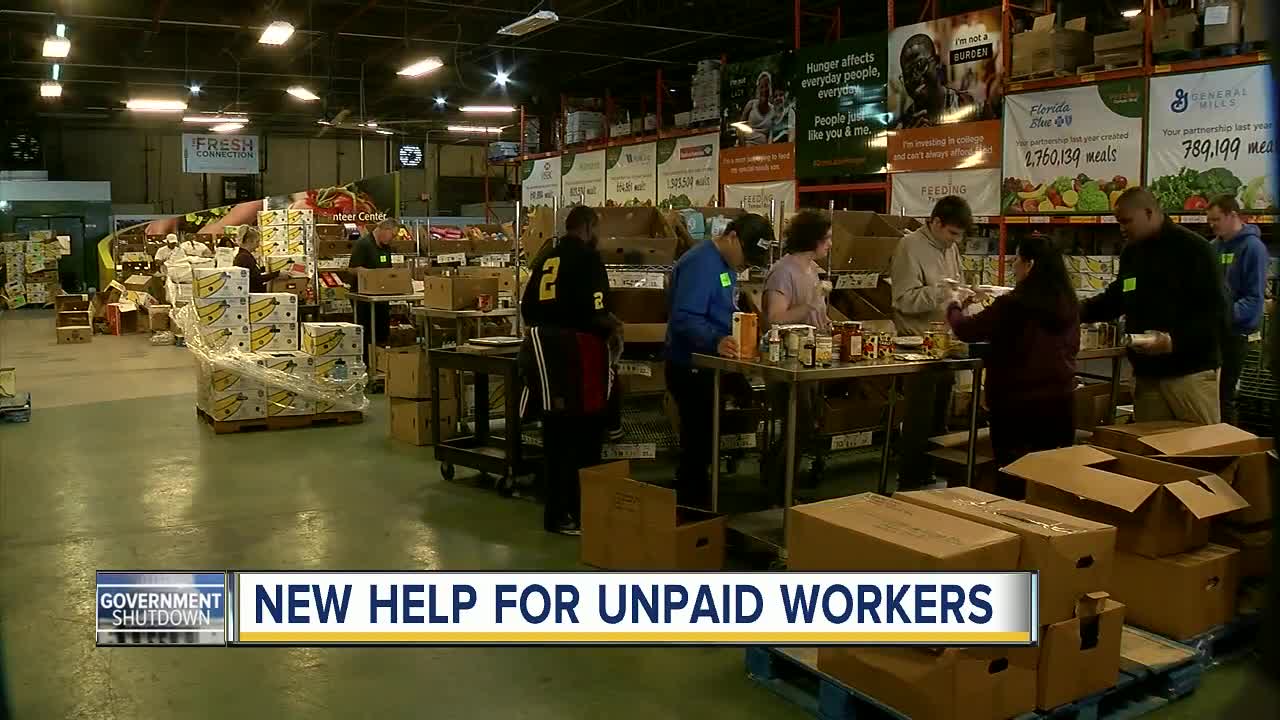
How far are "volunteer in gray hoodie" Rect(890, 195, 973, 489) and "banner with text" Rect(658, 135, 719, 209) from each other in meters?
7.45

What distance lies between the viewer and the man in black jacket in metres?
4.68

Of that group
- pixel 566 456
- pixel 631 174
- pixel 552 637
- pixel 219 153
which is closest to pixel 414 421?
pixel 566 456

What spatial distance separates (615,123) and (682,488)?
10978 mm

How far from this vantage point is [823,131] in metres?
11.7

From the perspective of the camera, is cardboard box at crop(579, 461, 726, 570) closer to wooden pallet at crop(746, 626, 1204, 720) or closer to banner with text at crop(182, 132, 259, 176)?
wooden pallet at crop(746, 626, 1204, 720)

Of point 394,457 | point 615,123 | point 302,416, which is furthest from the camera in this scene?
point 615,123

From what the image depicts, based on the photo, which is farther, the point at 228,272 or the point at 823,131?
the point at 823,131

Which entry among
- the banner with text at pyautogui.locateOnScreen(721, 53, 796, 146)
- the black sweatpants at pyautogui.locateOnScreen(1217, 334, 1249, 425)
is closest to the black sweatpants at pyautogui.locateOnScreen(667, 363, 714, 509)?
the black sweatpants at pyautogui.locateOnScreen(1217, 334, 1249, 425)

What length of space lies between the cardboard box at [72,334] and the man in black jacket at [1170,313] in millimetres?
15116

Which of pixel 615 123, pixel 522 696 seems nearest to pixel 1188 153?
pixel 522 696

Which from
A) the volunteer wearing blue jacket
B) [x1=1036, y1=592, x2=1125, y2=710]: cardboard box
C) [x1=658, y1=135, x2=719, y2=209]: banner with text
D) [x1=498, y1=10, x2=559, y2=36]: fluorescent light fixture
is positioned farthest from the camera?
[x1=658, y1=135, x2=719, y2=209]: banner with text

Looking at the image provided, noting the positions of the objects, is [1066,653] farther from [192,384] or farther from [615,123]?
[615,123]

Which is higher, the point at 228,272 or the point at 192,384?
the point at 228,272

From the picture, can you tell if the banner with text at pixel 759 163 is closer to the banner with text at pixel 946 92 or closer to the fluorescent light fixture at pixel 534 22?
the banner with text at pixel 946 92
